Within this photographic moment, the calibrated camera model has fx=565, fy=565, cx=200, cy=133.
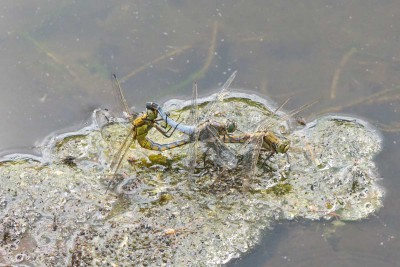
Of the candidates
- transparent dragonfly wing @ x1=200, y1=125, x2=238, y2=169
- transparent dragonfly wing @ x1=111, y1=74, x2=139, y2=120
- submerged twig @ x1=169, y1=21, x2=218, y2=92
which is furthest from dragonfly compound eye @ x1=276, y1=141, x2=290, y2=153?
transparent dragonfly wing @ x1=111, y1=74, x2=139, y2=120

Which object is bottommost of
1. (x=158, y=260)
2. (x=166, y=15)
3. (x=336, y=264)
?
(x=336, y=264)

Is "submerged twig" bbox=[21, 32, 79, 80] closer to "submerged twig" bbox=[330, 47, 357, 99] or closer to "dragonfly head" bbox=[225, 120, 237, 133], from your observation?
"dragonfly head" bbox=[225, 120, 237, 133]

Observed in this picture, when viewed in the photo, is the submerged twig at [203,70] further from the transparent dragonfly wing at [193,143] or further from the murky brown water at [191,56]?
the transparent dragonfly wing at [193,143]

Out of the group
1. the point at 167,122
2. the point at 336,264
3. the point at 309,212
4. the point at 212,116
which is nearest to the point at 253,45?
the point at 212,116

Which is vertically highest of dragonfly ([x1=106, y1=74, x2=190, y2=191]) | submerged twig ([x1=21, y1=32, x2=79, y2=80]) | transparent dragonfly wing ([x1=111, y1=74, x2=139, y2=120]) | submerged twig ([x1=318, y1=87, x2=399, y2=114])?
submerged twig ([x1=21, y1=32, x2=79, y2=80])

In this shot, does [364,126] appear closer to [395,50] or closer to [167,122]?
[395,50]

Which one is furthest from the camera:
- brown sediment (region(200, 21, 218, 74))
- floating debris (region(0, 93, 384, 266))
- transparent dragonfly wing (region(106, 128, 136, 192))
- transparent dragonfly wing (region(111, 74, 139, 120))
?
brown sediment (region(200, 21, 218, 74))
